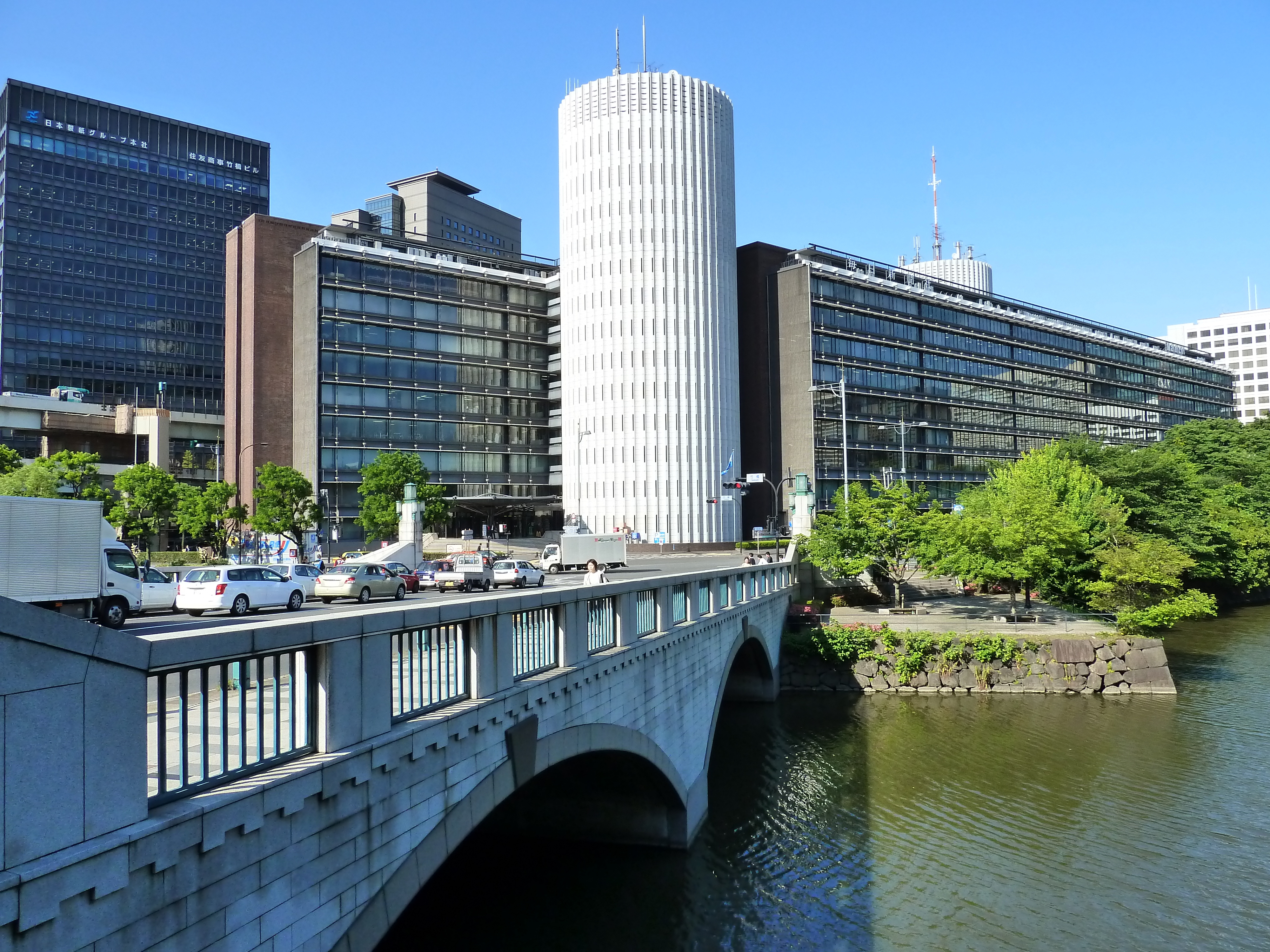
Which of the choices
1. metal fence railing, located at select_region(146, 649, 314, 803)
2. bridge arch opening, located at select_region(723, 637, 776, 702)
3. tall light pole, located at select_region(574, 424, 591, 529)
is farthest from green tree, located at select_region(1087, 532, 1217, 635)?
tall light pole, located at select_region(574, 424, 591, 529)

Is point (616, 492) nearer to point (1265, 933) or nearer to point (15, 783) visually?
point (1265, 933)

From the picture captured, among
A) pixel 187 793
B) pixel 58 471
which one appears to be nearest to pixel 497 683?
pixel 187 793

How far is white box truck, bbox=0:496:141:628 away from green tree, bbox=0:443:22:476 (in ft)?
142

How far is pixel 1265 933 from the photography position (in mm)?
17141

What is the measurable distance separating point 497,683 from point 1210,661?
42819 mm

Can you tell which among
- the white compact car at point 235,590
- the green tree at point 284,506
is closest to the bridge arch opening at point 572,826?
the white compact car at point 235,590

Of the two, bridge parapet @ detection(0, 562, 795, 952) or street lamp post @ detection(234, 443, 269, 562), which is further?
street lamp post @ detection(234, 443, 269, 562)

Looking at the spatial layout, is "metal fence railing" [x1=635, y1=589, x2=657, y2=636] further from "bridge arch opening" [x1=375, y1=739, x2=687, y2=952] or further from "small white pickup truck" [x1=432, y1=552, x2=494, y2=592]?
"small white pickup truck" [x1=432, y1=552, x2=494, y2=592]

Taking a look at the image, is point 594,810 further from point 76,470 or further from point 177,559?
point 177,559

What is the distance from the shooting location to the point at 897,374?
345ft

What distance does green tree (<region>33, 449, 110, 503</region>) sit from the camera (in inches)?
2325

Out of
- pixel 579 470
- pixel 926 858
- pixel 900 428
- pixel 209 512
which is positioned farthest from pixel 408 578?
pixel 900 428

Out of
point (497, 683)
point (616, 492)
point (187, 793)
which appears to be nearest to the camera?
point (187, 793)

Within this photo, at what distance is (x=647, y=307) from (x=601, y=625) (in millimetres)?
74699
